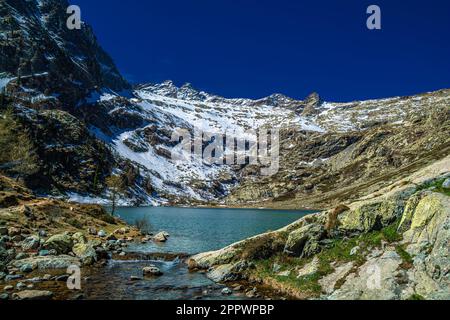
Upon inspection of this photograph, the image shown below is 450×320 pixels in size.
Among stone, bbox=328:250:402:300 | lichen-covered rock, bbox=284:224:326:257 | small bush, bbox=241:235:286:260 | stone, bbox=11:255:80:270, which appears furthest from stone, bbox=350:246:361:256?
stone, bbox=11:255:80:270

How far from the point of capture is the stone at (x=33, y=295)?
2691 centimetres

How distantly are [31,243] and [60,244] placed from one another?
3.38 meters

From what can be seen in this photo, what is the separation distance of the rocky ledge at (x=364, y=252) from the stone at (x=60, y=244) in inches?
644

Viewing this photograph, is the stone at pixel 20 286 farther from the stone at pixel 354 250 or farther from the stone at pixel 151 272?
the stone at pixel 354 250

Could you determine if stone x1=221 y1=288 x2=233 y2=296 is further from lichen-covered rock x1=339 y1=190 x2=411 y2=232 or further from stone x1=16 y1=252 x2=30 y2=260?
stone x1=16 y1=252 x2=30 y2=260

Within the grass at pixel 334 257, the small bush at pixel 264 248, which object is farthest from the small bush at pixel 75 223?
the grass at pixel 334 257

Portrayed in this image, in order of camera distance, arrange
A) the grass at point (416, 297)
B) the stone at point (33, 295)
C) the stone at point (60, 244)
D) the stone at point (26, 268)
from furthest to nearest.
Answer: the stone at point (60, 244) < the stone at point (26, 268) < the stone at point (33, 295) < the grass at point (416, 297)

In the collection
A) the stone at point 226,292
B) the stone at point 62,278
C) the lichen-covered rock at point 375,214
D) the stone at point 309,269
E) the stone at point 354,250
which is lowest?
the stone at point 226,292

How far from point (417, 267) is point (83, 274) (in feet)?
101

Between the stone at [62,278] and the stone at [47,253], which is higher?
the stone at [47,253]

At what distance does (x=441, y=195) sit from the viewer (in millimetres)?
28766

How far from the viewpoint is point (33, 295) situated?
27.4 metres

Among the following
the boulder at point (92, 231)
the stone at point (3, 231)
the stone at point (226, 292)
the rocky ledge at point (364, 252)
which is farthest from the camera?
the boulder at point (92, 231)
